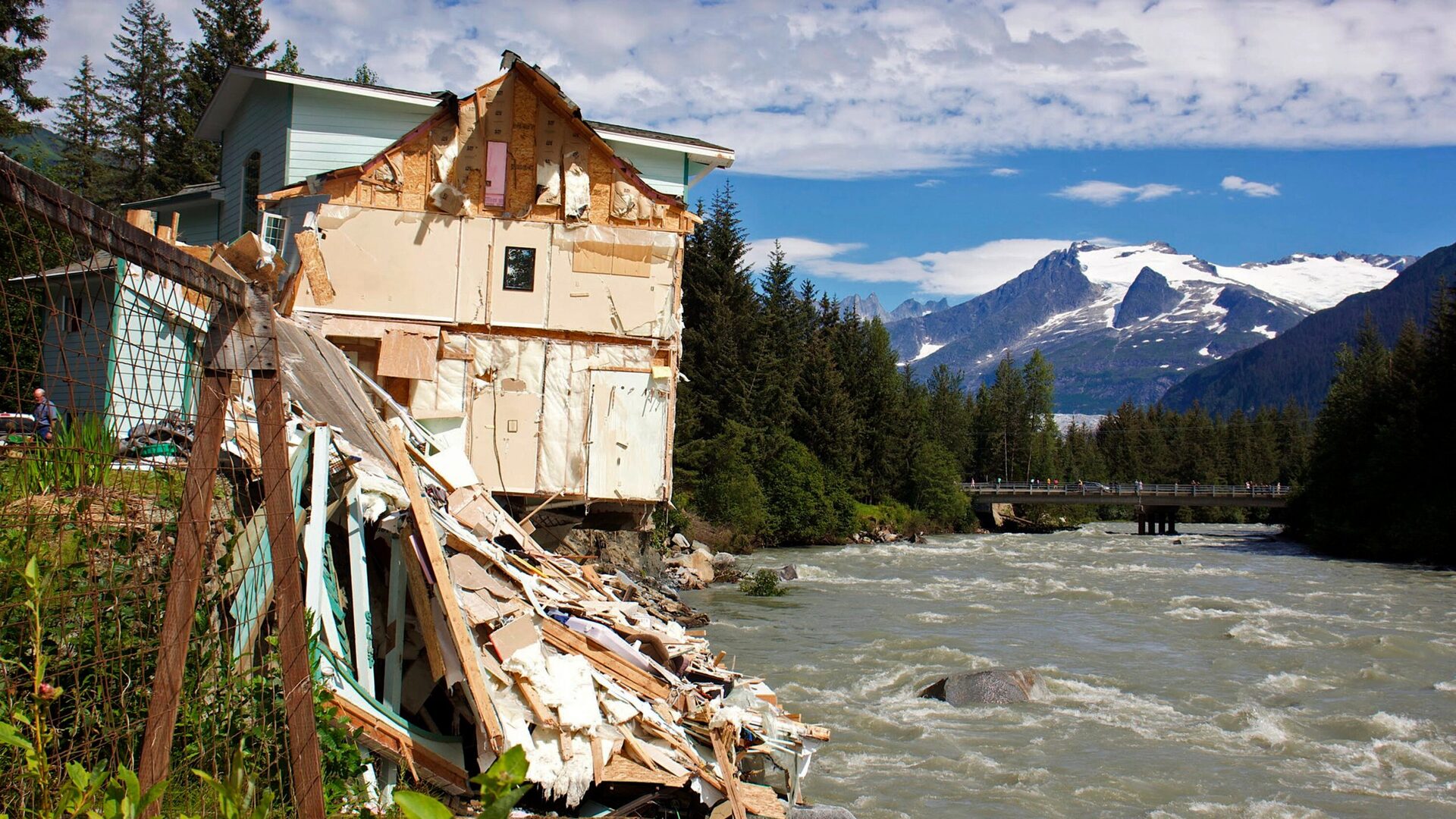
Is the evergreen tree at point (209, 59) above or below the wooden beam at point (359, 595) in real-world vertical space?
above

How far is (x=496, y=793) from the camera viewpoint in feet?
9.50

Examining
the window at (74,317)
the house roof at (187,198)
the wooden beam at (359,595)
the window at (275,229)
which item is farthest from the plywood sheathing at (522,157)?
the house roof at (187,198)

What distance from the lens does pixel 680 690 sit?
366 inches

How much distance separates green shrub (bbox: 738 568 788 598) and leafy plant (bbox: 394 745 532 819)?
2563 centimetres

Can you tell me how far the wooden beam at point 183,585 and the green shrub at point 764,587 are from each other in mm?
24042

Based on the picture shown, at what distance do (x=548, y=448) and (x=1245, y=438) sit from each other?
119 meters

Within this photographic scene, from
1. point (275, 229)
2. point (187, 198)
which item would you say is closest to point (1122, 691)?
point (275, 229)

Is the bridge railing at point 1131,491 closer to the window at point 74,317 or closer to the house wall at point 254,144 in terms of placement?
the house wall at point 254,144

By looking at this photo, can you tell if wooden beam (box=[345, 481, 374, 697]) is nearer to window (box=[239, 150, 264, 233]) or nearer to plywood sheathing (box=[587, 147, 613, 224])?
plywood sheathing (box=[587, 147, 613, 224])

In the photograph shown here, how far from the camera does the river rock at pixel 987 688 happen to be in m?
15.7

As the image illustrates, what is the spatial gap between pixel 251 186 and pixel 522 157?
29.4ft

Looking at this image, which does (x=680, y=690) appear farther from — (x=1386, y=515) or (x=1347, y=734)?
(x=1386, y=515)

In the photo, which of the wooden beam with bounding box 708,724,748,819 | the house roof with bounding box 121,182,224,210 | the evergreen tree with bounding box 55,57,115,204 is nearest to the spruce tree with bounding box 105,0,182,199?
the evergreen tree with bounding box 55,57,115,204

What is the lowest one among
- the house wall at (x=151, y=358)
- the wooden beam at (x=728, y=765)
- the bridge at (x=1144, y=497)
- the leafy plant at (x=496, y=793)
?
the wooden beam at (x=728, y=765)
